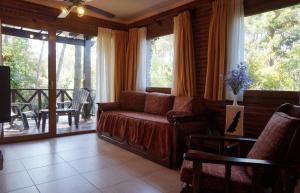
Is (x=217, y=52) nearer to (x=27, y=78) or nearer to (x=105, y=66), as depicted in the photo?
(x=105, y=66)

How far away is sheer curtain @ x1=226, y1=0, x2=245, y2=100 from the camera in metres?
3.08

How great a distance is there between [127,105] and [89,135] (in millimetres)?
1037

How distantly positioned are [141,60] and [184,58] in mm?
1301

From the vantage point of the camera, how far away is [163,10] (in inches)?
172

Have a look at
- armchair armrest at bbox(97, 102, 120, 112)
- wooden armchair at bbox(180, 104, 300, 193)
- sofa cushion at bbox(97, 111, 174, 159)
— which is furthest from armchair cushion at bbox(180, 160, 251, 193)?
armchair armrest at bbox(97, 102, 120, 112)

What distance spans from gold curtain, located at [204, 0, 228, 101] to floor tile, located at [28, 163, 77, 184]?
2.23 meters

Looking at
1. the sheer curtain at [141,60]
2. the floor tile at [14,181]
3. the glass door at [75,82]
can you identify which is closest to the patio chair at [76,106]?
the glass door at [75,82]

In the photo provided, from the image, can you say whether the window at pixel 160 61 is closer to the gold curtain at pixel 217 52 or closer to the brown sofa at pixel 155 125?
the brown sofa at pixel 155 125

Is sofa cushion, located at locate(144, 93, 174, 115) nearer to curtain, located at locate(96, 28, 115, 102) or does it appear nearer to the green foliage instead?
curtain, located at locate(96, 28, 115, 102)

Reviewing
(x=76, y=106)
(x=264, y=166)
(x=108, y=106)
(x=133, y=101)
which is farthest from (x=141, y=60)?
(x=264, y=166)

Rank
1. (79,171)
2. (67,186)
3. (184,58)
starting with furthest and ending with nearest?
(184,58), (79,171), (67,186)

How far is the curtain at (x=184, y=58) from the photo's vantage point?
12.2ft

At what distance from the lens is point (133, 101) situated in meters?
4.54

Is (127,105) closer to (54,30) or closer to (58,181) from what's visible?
(54,30)
